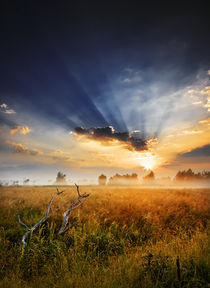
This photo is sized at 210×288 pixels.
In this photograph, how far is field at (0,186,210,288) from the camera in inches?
127

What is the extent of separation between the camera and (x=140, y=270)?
134 inches

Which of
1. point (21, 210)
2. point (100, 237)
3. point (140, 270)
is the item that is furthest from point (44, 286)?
point (21, 210)

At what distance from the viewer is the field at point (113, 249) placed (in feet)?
10.6

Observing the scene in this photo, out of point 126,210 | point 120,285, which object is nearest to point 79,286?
point 120,285

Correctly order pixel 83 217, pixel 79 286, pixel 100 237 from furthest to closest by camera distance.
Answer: pixel 83 217 < pixel 100 237 < pixel 79 286

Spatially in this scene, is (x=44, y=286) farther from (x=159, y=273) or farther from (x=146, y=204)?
(x=146, y=204)

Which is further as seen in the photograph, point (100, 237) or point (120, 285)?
point (100, 237)

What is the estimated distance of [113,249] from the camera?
570 centimetres

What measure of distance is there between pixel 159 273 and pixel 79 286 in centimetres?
159

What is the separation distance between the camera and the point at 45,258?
184 inches

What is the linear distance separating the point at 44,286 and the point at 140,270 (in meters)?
2.02

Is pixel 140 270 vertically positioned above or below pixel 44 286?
above

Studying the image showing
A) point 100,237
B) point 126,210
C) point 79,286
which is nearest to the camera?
point 79,286

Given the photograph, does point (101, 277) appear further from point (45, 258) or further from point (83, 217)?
point (83, 217)
